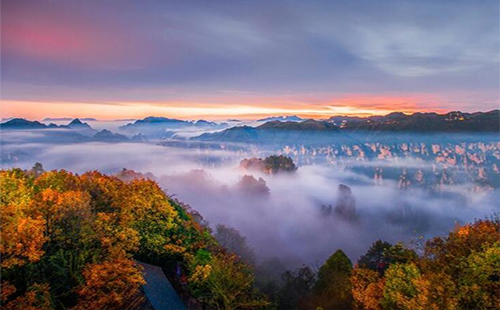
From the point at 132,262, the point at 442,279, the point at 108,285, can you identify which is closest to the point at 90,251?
the point at 132,262

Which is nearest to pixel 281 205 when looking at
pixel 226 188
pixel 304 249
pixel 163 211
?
pixel 226 188

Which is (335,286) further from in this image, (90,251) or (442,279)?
(90,251)

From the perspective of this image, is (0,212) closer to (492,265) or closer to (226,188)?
(492,265)

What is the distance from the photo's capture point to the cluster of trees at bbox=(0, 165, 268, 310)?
22045 mm

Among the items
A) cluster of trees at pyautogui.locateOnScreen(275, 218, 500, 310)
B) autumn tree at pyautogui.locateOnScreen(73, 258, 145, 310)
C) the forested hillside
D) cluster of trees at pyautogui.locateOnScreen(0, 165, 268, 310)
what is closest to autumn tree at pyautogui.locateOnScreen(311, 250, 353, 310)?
cluster of trees at pyautogui.locateOnScreen(275, 218, 500, 310)

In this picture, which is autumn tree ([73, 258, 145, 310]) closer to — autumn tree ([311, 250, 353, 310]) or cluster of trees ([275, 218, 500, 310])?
cluster of trees ([275, 218, 500, 310])

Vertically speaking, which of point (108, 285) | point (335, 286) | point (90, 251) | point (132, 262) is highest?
point (90, 251)

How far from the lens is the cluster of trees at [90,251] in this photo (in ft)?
72.3

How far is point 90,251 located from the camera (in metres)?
27.6

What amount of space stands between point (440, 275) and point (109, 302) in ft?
80.4

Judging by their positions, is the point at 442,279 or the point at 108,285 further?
the point at 442,279

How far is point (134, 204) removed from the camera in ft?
124

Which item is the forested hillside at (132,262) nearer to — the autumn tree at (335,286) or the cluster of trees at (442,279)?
the cluster of trees at (442,279)

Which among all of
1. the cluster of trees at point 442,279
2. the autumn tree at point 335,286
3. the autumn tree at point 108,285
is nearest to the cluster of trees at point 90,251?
the autumn tree at point 108,285
